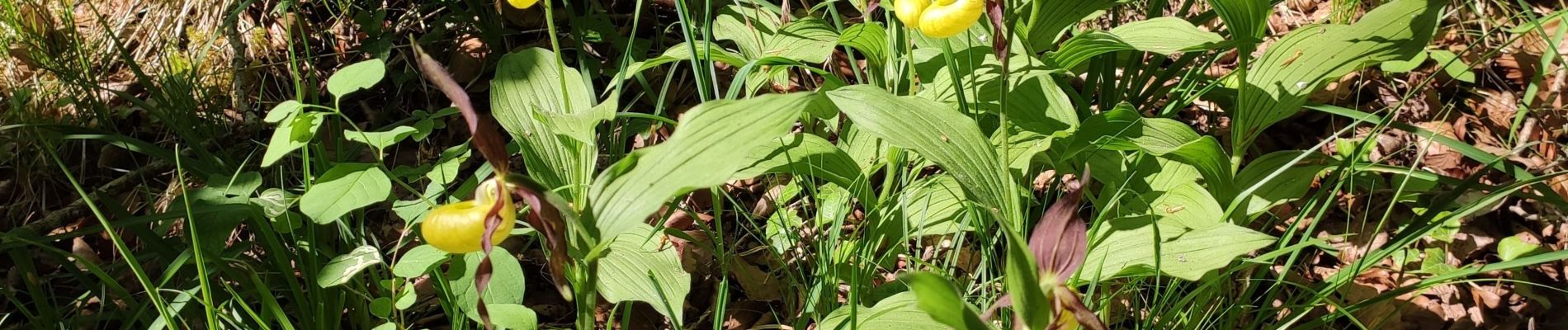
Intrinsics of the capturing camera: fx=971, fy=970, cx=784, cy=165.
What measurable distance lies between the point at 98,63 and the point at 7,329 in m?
0.78

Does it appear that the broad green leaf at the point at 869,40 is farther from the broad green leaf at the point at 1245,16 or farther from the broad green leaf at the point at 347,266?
the broad green leaf at the point at 347,266

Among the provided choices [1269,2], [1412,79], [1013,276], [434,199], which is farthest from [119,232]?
[1412,79]

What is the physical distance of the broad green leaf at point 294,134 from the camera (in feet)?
4.13

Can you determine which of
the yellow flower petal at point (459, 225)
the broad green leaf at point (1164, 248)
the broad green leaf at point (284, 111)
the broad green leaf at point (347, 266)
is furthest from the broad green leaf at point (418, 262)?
the broad green leaf at point (1164, 248)

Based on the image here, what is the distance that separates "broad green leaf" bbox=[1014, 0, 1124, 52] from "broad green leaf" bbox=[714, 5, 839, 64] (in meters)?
0.33

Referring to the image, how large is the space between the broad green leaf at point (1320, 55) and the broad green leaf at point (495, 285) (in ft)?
3.65

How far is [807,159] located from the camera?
1.49m

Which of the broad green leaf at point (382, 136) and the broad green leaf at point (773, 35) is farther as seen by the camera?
the broad green leaf at point (773, 35)

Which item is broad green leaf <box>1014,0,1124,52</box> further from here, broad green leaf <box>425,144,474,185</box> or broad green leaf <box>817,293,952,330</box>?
broad green leaf <box>425,144,474,185</box>

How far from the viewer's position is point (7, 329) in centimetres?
163

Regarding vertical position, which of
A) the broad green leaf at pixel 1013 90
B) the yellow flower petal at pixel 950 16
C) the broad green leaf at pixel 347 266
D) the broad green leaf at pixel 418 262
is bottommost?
the broad green leaf at pixel 347 266

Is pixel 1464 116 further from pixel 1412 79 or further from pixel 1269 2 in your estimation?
pixel 1269 2

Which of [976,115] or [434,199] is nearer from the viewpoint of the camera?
[976,115]

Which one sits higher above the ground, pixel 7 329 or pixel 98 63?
pixel 98 63
